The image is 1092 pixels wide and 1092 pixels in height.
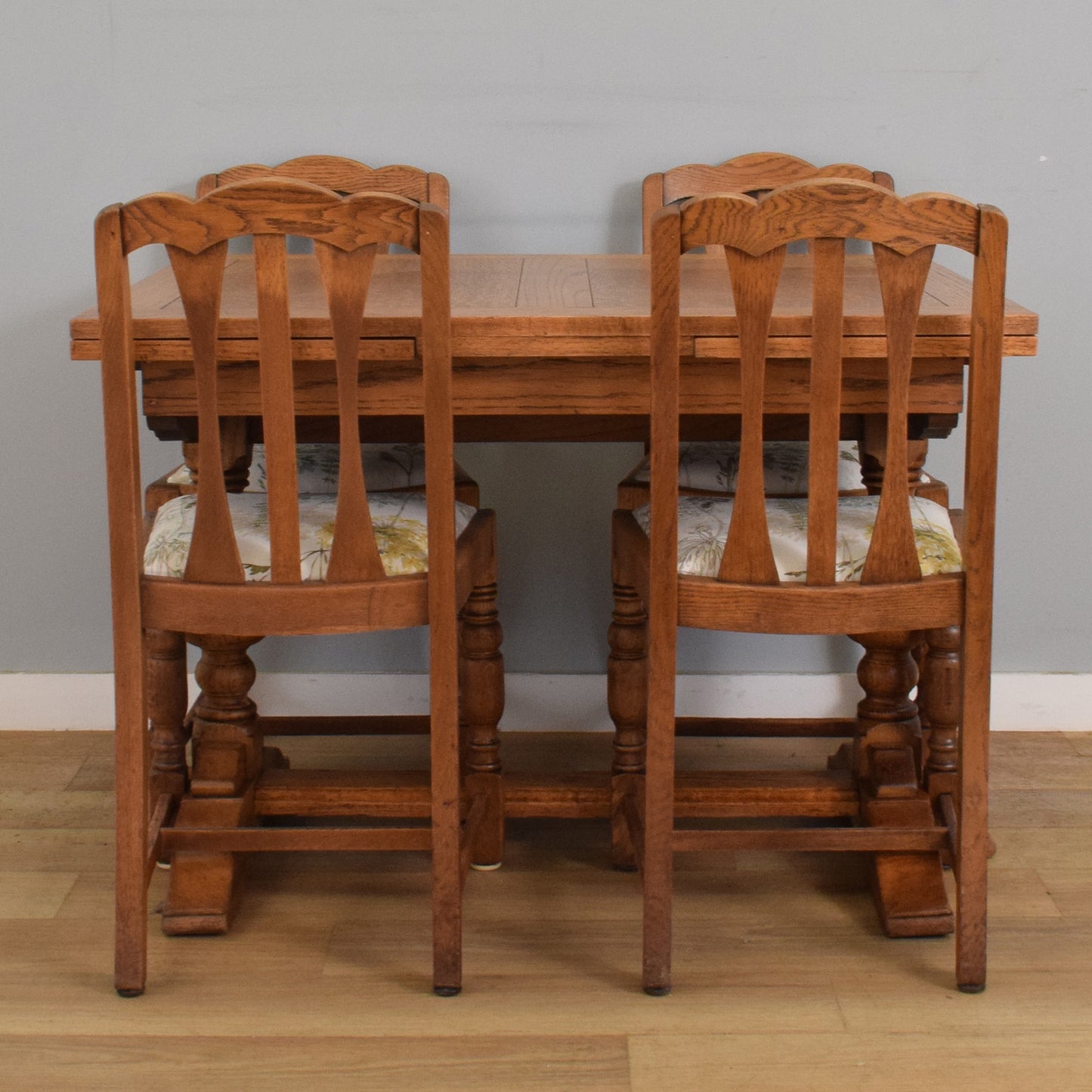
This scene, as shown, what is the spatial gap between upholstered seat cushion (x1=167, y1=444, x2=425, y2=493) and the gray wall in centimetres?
52

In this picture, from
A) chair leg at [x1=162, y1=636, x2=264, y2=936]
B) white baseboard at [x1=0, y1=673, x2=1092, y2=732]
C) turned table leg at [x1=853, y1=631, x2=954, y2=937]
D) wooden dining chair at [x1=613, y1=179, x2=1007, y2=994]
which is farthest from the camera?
white baseboard at [x1=0, y1=673, x2=1092, y2=732]

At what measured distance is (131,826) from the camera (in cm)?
180

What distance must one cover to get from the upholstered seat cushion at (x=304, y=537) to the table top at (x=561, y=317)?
226 millimetres

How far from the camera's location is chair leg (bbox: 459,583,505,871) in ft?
7.10

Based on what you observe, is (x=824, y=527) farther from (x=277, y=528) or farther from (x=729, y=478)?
(x=277, y=528)

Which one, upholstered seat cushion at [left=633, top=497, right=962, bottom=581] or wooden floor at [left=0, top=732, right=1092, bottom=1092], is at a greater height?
upholstered seat cushion at [left=633, top=497, right=962, bottom=581]

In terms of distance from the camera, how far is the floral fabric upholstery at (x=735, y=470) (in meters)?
2.22

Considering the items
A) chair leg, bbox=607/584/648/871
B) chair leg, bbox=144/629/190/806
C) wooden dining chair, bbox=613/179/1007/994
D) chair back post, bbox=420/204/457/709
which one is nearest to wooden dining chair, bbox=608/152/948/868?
chair leg, bbox=607/584/648/871

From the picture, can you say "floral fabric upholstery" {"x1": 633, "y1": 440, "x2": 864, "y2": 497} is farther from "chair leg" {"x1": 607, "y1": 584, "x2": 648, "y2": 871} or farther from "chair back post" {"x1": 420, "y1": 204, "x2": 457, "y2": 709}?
"chair back post" {"x1": 420, "y1": 204, "x2": 457, "y2": 709}

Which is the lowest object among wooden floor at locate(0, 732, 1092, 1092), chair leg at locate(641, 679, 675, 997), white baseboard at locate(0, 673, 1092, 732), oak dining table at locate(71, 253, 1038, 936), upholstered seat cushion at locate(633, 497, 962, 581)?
wooden floor at locate(0, 732, 1092, 1092)

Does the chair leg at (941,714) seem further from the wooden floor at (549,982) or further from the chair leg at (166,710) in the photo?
the chair leg at (166,710)

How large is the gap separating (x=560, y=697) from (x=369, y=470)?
73 centimetres

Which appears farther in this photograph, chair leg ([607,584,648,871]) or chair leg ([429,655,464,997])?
chair leg ([607,584,648,871])

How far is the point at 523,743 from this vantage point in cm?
273
